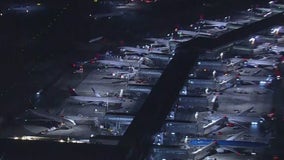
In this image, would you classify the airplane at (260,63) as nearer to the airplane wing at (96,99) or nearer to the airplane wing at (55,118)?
the airplane wing at (96,99)

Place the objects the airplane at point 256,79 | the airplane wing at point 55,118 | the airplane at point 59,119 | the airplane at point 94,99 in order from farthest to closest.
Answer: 1. the airplane at point 256,79
2. the airplane at point 94,99
3. the airplane wing at point 55,118
4. the airplane at point 59,119

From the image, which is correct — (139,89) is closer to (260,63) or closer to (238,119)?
(238,119)

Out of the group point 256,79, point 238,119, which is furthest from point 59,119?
point 256,79

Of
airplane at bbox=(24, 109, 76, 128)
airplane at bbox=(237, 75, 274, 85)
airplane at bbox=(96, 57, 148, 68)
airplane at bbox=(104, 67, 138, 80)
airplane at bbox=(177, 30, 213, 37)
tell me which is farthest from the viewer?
airplane at bbox=(177, 30, 213, 37)

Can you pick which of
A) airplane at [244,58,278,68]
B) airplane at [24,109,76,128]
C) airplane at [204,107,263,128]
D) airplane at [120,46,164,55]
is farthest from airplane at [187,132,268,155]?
airplane at [120,46,164,55]

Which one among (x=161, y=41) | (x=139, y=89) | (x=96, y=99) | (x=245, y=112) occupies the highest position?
(x=161, y=41)

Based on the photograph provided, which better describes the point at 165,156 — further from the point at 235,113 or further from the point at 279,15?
the point at 279,15

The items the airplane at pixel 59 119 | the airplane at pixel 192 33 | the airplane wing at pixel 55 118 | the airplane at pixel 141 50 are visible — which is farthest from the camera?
the airplane at pixel 192 33

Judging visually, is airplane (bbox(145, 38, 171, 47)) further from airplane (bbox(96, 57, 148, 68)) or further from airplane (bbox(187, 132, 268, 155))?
airplane (bbox(187, 132, 268, 155))

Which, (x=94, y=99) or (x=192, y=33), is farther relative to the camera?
(x=192, y=33)

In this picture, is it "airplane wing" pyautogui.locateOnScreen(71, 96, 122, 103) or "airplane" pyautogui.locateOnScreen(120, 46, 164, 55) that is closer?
"airplane wing" pyautogui.locateOnScreen(71, 96, 122, 103)

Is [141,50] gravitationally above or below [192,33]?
below

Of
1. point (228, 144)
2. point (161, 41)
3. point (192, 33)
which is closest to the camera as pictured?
point (228, 144)

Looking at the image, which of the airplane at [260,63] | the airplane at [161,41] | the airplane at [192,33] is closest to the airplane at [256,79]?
the airplane at [260,63]
